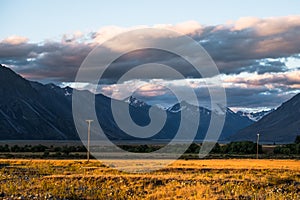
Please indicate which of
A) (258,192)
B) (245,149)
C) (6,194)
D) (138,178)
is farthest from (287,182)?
(245,149)

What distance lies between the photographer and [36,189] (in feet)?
114

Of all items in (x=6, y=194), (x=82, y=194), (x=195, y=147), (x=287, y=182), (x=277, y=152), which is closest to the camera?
(x=6, y=194)

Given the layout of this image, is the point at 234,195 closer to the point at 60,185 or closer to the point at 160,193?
the point at 160,193

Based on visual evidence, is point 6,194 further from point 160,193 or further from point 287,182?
point 287,182

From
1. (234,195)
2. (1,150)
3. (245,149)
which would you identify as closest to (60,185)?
(234,195)

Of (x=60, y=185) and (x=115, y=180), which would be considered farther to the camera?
(x=115, y=180)

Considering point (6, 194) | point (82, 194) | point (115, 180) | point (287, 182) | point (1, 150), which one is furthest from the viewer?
point (1, 150)

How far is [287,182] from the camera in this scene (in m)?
48.1

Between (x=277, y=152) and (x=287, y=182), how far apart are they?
103139 mm

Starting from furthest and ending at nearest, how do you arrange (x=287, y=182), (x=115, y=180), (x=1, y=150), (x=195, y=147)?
1. (x=195, y=147)
2. (x=1, y=150)
3. (x=287, y=182)
4. (x=115, y=180)

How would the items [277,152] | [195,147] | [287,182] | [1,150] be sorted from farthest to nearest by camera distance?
[195,147] → [277,152] → [1,150] → [287,182]

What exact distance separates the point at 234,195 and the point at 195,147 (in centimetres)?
12401

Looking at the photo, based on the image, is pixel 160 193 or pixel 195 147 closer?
pixel 160 193

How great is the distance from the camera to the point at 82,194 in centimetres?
3450
